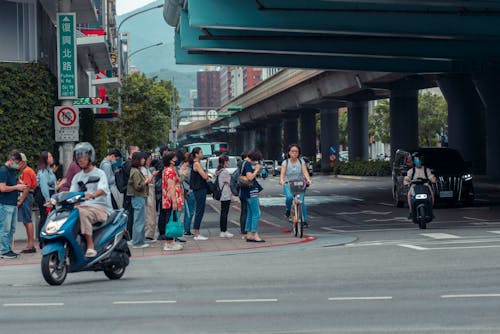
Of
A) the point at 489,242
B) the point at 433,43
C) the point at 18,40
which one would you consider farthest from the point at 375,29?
the point at 489,242

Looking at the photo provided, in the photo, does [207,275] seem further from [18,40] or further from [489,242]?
[18,40]

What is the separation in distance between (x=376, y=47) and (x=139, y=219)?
22664 mm

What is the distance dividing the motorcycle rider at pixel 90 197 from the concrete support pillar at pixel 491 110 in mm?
37013

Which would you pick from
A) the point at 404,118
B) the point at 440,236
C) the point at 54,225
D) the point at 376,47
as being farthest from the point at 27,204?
the point at 404,118

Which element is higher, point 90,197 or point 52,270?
point 90,197

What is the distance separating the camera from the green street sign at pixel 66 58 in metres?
23.8

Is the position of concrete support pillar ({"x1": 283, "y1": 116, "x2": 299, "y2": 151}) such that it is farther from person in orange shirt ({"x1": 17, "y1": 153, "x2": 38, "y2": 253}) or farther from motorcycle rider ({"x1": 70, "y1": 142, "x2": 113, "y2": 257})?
motorcycle rider ({"x1": 70, "y1": 142, "x2": 113, "y2": 257})

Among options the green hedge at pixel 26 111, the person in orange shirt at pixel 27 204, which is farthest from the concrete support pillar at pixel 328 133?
the person in orange shirt at pixel 27 204

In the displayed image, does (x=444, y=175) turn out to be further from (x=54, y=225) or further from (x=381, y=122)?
(x=381, y=122)

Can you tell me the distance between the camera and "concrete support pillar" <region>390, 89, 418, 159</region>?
63.3 meters

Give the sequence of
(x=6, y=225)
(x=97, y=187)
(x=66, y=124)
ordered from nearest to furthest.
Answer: (x=97, y=187) → (x=6, y=225) → (x=66, y=124)

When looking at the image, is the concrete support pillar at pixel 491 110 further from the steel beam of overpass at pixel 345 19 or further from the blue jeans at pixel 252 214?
the blue jeans at pixel 252 214

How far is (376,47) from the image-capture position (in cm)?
3975

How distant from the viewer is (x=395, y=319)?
361 inches
